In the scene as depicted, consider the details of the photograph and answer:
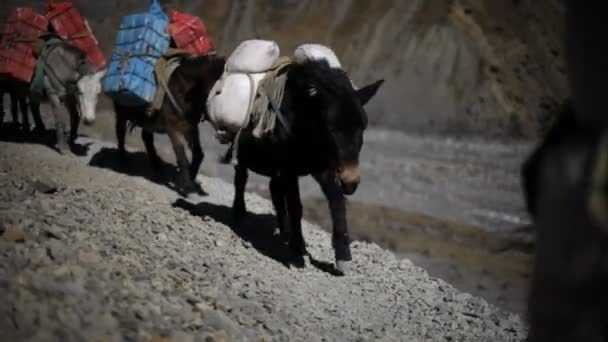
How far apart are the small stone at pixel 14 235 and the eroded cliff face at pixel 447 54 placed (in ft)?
69.4

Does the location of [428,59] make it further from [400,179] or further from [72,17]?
[72,17]

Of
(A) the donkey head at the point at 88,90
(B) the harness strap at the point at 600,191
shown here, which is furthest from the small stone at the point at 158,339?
(A) the donkey head at the point at 88,90

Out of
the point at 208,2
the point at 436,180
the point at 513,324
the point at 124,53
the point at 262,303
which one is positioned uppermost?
the point at 124,53

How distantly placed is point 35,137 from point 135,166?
2.39 metres

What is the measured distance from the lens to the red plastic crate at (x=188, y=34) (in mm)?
7691

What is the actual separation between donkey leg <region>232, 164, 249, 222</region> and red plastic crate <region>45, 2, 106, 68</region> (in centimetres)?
420

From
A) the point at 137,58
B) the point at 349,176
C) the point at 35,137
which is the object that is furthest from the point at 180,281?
the point at 35,137

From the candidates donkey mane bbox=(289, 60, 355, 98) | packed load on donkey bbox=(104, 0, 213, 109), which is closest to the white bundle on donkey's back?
donkey mane bbox=(289, 60, 355, 98)

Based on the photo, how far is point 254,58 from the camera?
521 centimetres

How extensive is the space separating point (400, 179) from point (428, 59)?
9.68m

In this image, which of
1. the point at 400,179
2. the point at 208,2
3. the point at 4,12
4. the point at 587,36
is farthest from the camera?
the point at 208,2

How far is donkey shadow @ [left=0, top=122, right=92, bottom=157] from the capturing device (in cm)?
920

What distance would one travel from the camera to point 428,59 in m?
25.1

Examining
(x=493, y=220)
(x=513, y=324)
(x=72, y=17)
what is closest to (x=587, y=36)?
(x=513, y=324)
